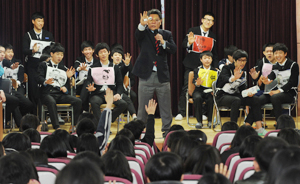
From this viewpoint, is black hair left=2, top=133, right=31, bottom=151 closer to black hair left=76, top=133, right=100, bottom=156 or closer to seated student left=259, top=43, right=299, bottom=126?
black hair left=76, top=133, right=100, bottom=156

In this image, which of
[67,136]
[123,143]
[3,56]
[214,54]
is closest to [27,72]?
[3,56]

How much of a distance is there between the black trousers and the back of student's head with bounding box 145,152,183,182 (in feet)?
12.7

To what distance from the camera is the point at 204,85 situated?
19.7ft

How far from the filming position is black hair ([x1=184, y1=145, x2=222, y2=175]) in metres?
2.17

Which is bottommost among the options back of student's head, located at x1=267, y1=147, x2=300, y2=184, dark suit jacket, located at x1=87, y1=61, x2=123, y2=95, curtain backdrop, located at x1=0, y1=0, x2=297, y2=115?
back of student's head, located at x1=267, y1=147, x2=300, y2=184

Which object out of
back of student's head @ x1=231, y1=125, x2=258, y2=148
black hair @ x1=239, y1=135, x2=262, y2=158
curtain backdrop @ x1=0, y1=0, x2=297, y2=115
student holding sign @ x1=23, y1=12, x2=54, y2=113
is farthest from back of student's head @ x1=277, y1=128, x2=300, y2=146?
curtain backdrop @ x1=0, y1=0, x2=297, y2=115

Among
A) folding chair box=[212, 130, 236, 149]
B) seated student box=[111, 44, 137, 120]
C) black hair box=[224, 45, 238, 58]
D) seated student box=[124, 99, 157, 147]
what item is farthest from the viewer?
black hair box=[224, 45, 238, 58]

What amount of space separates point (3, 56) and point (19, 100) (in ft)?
2.28

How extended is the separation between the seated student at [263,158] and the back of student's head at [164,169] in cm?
32

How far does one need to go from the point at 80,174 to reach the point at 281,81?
4841mm

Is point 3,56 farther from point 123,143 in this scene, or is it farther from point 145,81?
point 123,143

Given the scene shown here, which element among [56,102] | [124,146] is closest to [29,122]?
[124,146]

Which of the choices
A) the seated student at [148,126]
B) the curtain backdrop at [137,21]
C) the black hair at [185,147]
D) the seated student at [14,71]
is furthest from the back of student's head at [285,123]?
the seated student at [14,71]

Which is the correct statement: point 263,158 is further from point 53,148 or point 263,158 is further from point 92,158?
point 53,148
